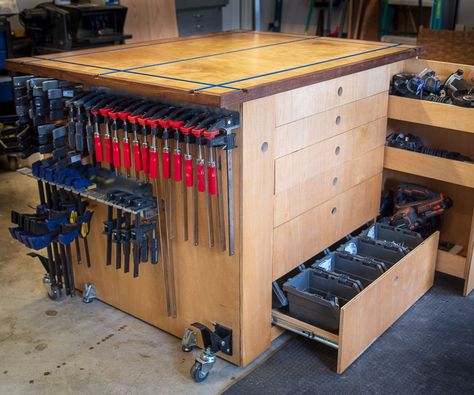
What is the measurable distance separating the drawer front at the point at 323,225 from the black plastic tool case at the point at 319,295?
0.26 feet

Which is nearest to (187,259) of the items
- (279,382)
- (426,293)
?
(279,382)

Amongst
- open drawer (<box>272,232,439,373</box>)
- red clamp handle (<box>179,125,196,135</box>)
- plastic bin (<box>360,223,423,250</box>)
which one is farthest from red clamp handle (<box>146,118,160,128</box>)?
plastic bin (<box>360,223,423,250</box>)

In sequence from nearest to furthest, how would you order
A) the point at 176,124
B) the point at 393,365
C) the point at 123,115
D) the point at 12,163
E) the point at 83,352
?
the point at 176,124 < the point at 123,115 < the point at 393,365 < the point at 83,352 < the point at 12,163

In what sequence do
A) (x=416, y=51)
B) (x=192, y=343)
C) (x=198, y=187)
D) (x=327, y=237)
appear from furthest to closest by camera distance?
1. (x=416, y=51)
2. (x=327, y=237)
3. (x=192, y=343)
4. (x=198, y=187)

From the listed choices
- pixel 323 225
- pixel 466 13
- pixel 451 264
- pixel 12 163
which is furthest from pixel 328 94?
pixel 466 13

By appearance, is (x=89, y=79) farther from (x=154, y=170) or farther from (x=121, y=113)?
(x=154, y=170)

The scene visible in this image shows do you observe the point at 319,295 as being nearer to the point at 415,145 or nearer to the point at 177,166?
the point at 177,166

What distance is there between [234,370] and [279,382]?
0.60 feet

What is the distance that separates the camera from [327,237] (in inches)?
105

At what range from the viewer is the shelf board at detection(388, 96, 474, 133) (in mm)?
2639

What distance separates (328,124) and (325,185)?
0.26 metres

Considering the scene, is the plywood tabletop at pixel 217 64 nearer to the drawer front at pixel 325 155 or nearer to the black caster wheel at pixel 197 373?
the drawer front at pixel 325 155

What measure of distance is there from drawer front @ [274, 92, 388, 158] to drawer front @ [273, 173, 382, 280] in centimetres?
30

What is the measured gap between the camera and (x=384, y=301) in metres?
2.40
